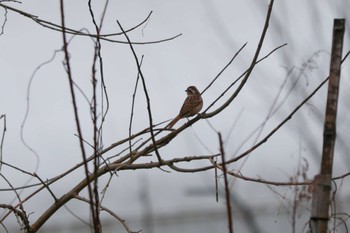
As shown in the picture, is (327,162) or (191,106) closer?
(327,162)

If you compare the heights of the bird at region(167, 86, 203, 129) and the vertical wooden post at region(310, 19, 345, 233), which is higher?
the bird at region(167, 86, 203, 129)

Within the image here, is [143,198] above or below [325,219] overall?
above

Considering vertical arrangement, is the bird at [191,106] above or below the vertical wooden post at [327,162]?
above

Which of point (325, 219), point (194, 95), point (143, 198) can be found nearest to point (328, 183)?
point (325, 219)

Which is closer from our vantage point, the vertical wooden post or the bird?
the vertical wooden post

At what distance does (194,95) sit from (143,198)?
185cm

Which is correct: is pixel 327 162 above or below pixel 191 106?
below

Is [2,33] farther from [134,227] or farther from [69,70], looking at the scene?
[134,227]

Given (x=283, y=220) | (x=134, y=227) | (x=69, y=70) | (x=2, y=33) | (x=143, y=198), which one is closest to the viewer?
(x=69, y=70)

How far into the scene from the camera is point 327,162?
75.2 inches

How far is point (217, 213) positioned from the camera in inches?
343

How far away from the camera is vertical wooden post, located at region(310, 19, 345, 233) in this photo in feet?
6.26

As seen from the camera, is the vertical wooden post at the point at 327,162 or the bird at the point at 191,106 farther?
the bird at the point at 191,106

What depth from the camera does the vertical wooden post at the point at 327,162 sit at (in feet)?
6.26
